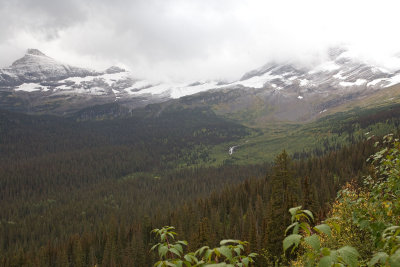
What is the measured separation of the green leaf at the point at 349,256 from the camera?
3402 millimetres

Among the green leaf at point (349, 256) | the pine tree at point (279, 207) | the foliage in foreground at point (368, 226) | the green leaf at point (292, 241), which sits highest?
the green leaf at point (292, 241)

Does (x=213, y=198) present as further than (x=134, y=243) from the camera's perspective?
Yes

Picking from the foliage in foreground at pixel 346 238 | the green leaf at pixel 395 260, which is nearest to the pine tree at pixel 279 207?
the foliage in foreground at pixel 346 238

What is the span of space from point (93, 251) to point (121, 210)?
72.7 meters

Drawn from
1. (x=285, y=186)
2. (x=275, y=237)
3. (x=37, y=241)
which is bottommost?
(x=37, y=241)

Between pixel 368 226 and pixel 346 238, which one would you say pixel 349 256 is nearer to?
pixel 368 226

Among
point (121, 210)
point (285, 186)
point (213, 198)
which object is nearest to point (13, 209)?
point (121, 210)

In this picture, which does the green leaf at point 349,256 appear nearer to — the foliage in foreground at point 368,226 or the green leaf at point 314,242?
the foliage in foreground at point 368,226

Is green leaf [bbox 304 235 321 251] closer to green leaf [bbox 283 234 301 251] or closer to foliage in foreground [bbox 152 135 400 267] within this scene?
foliage in foreground [bbox 152 135 400 267]

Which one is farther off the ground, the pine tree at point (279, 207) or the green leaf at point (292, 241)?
the green leaf at point (292, 241)

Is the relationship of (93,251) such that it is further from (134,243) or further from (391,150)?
(391,150)

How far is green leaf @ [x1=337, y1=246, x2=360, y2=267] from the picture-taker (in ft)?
11.2

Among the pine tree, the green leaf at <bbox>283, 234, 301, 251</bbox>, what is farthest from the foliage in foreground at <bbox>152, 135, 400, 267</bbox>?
the pine tree

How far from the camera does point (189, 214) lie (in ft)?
382
